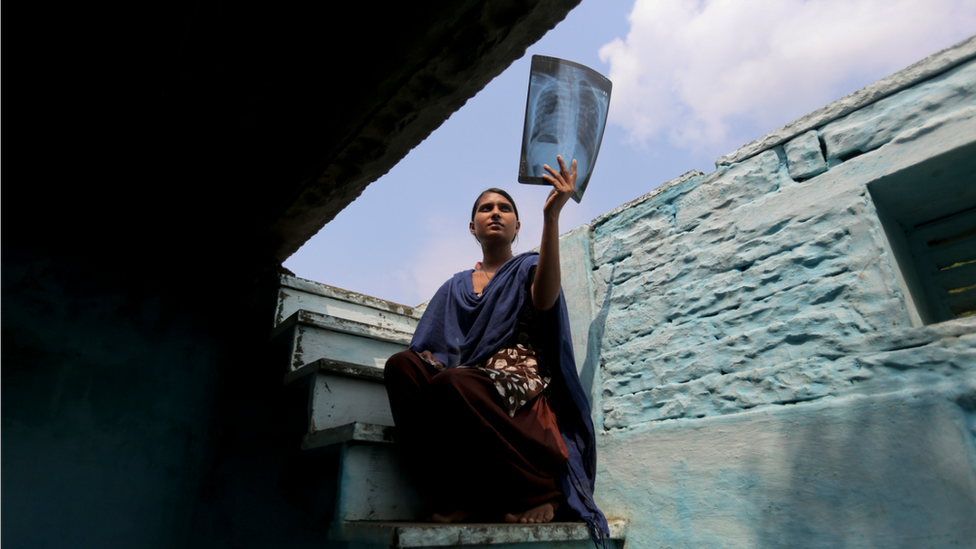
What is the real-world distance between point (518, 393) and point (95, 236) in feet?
7.38

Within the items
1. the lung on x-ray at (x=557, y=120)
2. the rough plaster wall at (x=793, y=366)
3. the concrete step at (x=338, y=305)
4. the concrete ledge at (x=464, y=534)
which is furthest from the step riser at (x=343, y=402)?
the lung on x-ray at (x=557, y=120)

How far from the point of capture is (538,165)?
180cm

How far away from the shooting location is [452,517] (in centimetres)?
140

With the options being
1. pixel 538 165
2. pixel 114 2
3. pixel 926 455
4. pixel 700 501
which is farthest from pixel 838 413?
pixel 114 2

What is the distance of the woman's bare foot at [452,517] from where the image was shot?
1387mm

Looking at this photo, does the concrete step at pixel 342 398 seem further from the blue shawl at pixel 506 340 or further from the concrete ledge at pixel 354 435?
the blue shawl at pixel 506 340

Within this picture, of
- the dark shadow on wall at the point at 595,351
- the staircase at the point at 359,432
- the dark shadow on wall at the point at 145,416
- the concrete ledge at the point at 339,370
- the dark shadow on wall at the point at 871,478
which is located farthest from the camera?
the dark shadow on wall at the point at 145,416

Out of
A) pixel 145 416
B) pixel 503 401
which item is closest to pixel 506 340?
pixel 503 401

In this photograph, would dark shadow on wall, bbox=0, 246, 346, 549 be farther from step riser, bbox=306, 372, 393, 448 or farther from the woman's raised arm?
the woman's raised arm

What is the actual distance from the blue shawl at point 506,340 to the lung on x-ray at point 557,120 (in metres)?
0.36

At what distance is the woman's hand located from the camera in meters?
1.70

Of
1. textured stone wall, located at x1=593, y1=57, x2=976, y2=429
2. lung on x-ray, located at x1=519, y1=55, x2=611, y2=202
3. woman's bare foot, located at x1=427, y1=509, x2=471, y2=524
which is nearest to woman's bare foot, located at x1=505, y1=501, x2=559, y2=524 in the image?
woman's bare foot, located at x1=427, y1=509, x2=471, y2=524

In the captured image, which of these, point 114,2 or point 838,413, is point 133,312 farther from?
point 838,413

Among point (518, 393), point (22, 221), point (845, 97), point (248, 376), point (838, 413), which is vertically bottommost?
A: point (838, 413)
